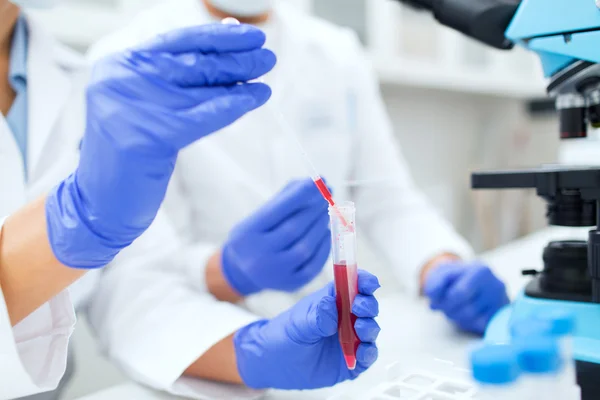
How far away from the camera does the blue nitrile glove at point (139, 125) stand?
0.63 m

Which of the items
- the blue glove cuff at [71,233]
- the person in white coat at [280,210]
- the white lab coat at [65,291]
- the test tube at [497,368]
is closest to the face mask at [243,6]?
the person in white coat at [280,210]

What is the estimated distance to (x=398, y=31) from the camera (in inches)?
102

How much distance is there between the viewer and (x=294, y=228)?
3.24 feet

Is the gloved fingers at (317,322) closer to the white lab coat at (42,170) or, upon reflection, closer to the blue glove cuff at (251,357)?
the blue glove cuff at (251,357)

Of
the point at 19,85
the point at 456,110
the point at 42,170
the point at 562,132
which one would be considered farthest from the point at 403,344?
the point at 456,110

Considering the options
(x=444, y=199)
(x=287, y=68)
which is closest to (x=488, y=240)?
(x=444, y=199)

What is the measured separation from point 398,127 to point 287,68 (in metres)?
1.94

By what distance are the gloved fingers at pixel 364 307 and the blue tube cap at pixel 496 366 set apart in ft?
0.41

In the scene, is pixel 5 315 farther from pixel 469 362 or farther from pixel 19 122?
pixel 469 362

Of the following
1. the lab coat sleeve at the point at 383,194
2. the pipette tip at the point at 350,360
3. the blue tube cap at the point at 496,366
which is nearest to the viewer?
the blue tube cap at the point at 496,366

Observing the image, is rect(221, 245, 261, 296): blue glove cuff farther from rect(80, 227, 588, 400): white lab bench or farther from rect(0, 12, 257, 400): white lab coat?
rect(80, 227, 588, 400): white lab bench

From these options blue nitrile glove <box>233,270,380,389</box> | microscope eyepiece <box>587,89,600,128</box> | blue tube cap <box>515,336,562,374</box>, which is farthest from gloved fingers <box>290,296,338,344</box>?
microscope eyepiece <box>587,89,600,128</box>

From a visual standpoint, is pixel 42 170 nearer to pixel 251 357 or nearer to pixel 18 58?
pixel 18 58

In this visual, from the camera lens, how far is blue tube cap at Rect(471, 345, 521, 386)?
1.94 feet
